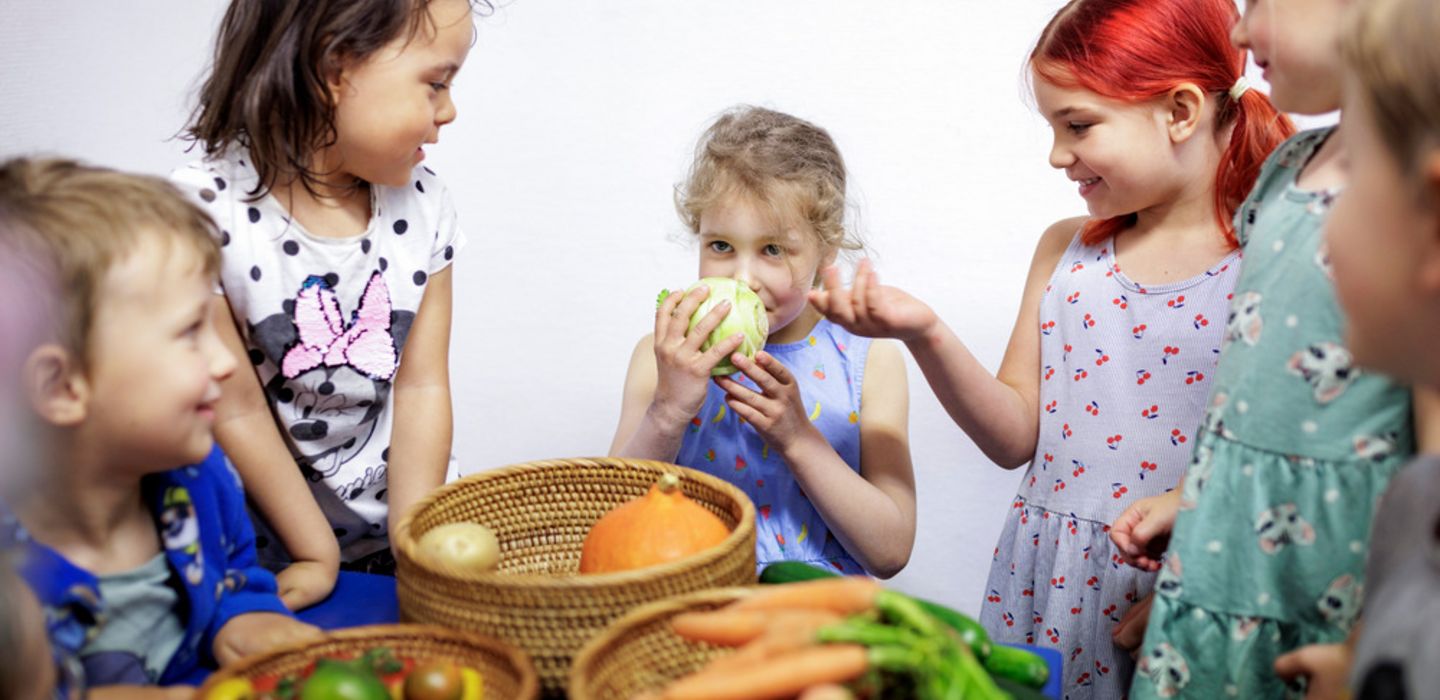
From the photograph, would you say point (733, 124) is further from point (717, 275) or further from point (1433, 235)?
point (1433, 235)

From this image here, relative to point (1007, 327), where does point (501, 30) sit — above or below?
above

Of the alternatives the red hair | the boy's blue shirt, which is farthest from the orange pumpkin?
the red hair

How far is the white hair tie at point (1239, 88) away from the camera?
5.13ft

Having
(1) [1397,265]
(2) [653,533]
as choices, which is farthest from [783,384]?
(1) [1397,265]

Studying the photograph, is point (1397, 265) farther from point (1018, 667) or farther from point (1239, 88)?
point (1239, 88)

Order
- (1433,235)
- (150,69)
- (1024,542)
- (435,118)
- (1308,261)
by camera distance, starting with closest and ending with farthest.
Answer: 1. (1433,235)
2. (1308,261)
3. (435,118)
4. (1024,542)
5. (150,69)

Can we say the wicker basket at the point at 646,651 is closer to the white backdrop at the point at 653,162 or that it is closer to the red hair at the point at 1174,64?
the red hair at the point at 1174,64

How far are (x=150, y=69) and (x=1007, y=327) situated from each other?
2.09 metres

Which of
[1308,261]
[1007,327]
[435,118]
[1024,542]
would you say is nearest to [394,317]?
[435,118]

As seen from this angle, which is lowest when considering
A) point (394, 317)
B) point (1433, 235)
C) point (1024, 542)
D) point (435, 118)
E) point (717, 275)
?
point (1024, 542)

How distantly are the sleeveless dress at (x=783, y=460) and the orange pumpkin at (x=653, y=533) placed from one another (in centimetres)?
58

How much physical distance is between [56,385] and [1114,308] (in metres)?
1.28

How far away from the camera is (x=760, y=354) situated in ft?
5.14

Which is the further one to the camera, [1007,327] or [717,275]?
[1007,327]
